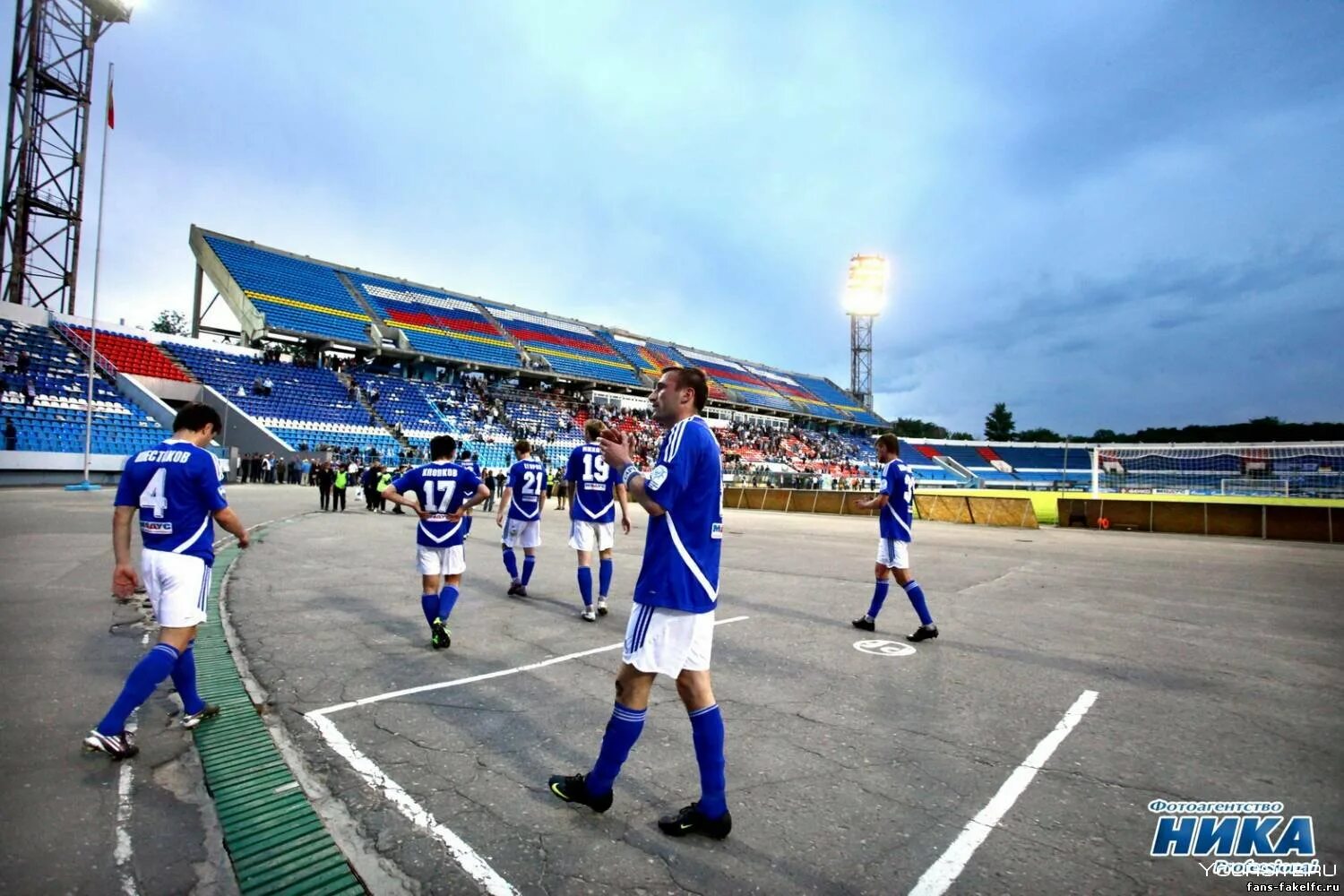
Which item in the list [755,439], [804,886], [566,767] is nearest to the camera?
[804,886]

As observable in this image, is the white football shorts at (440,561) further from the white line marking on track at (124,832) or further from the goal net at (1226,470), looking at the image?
the goal net at (1226,470)

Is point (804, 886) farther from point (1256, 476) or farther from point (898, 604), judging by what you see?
point (1256, 476)

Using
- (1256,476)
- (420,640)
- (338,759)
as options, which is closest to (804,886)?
(338,759)

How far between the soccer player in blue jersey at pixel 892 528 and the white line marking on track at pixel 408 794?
3508 millimetres

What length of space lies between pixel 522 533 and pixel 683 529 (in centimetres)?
553

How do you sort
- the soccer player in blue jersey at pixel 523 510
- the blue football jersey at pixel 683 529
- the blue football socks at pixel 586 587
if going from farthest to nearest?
the soccer player in blue jersey at pixel 523 510, the blue football socks at pixel 586 587, the blue football jersey at pixel 683 529

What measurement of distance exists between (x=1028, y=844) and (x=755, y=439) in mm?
54164

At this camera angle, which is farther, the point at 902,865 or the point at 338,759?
the point at 338,759

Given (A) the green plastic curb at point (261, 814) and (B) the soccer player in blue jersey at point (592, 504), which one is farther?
(B) the soccer player in blue jersey at point (592, 504)

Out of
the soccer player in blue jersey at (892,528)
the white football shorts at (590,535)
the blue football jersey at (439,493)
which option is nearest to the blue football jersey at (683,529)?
the blue football jersey at (439,493)

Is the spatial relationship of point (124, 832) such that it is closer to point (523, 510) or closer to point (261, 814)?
point (261, 814)

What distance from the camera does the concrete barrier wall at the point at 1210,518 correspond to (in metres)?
19.6

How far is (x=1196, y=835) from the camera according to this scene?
2871 millimetres

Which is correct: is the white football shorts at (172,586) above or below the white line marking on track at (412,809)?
above
